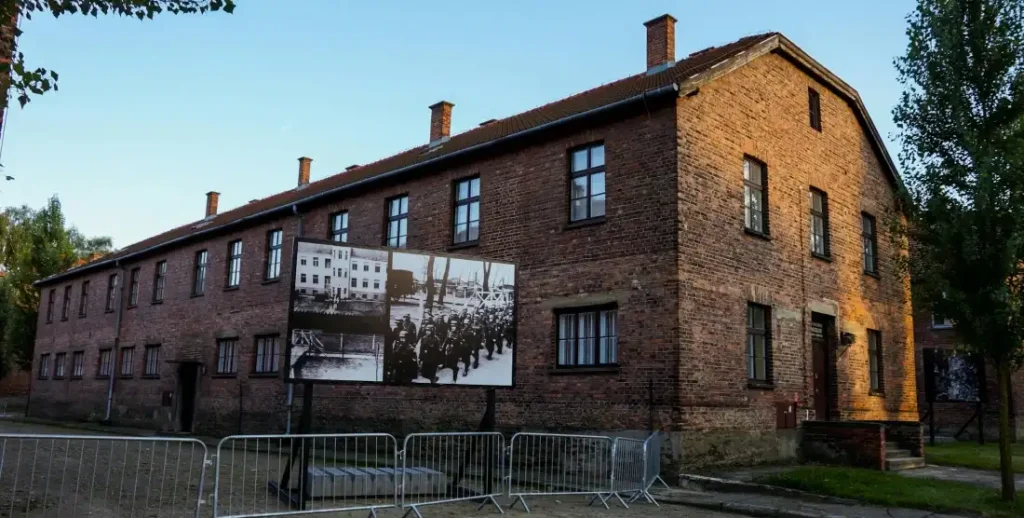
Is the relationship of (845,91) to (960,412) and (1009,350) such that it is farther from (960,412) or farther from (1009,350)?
(960,412)

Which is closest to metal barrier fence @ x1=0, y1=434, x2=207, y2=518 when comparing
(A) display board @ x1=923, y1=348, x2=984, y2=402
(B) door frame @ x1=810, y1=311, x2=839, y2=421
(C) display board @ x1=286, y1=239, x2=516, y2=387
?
(C) display board @ x1=286, y1=239, x2=516, y2=387

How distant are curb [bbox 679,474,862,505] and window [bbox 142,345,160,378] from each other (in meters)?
20.2

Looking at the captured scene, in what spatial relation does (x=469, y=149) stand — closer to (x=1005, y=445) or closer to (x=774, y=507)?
(x=774, y=507)

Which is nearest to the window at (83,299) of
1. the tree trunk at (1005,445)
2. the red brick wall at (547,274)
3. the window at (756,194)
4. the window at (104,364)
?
the window at (104,364)

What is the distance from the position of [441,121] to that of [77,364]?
68.0ft

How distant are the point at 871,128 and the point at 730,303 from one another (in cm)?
826

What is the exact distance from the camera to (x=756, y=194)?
15273 mm

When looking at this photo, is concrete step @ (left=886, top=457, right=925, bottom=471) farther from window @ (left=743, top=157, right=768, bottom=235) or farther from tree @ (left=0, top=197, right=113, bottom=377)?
tree @ (left=0, top=197, right=113, bottom=377)

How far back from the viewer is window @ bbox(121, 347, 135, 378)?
28.1 metres

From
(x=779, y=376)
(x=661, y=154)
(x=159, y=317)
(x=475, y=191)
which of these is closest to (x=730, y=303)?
(x=779, y=376)

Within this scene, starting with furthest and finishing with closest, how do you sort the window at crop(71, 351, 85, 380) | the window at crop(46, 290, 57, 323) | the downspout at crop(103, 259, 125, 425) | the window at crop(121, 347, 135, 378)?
the window at crop(46, 290, 57, 323), the window at crop(71, 351, 85, 380), the downspout at crop(103, 259, 125, 425), the window at crop(121, 347, 135, 378)

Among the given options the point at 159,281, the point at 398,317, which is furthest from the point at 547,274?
the point at 159,281

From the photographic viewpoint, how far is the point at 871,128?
1941 cm

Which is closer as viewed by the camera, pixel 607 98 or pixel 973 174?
pixel 973 174
